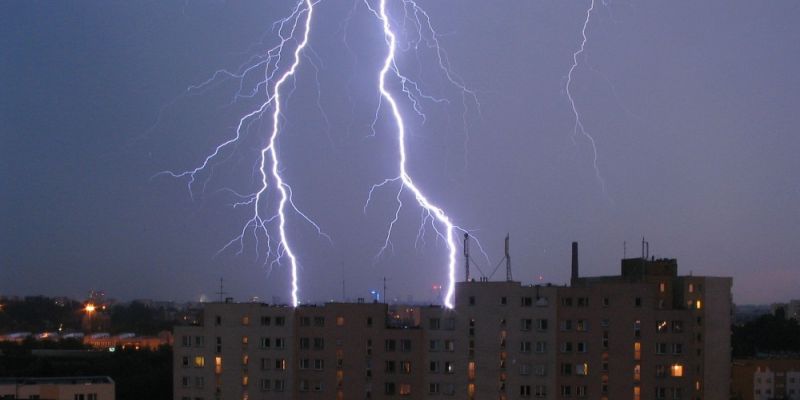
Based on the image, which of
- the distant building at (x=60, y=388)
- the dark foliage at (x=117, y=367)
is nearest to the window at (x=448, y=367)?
the distant building at (x=60, y=388)

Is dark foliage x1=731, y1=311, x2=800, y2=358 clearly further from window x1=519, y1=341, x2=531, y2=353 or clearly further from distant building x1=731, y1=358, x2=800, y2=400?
window x1=519, y1=341, x2=531, y2=353

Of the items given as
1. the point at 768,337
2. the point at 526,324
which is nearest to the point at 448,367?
the point at 526,324

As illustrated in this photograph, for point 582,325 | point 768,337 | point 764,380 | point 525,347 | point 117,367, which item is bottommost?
point 764,380

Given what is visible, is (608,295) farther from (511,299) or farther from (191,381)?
(191,381)

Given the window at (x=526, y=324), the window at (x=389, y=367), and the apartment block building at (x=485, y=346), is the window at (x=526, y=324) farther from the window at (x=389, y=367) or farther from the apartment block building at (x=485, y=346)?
the window at (x=389, y=367)

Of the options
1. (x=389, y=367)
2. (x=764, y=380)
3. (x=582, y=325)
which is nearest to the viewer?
(x=582, y=325)

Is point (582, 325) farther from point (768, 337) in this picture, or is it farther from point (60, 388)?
point (768, 337)

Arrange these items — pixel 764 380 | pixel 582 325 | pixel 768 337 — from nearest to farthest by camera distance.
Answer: pixel 582 325
pixel 764 380
pixel 768 337

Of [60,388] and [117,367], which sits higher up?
[60,388]

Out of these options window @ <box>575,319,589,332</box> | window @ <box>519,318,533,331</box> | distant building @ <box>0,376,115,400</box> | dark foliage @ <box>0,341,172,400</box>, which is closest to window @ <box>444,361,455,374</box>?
window @ <box>519,318,533,331</box>
